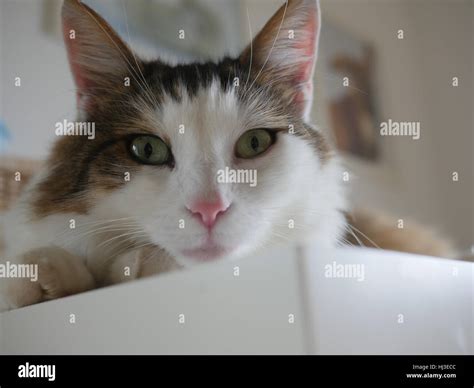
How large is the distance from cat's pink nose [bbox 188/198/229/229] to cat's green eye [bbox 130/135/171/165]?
0.39ft

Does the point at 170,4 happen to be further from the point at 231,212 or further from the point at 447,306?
the point at 447,306

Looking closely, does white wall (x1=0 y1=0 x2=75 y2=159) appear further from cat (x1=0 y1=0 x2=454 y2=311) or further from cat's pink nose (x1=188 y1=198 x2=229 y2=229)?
cat's pink nose (x1=188 y1=198 x2=229 y2=229)

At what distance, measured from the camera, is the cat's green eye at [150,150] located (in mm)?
765

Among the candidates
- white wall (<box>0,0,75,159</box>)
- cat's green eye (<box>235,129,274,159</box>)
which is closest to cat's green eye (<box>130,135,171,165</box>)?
cat's green eye (<box>235,129,274,159</box>)

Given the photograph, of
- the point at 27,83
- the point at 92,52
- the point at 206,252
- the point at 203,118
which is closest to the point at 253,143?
the point at 203,118

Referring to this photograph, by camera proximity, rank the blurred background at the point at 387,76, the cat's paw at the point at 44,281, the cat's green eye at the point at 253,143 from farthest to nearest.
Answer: the blurred background at the point at 387,76
the cat's green eye at the point at 253,143
the cat's paw at the point at 44,281

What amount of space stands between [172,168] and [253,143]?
138 millimetres

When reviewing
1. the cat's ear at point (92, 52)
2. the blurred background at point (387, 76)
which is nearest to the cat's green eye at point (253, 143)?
the cat's ear at point (92, 52)

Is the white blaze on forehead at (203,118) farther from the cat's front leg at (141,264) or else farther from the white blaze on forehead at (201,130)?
the cat's front leg at (141,264)

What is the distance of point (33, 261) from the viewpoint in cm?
67

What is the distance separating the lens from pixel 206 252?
70 centimetres

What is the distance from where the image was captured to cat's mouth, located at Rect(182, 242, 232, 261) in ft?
2.29

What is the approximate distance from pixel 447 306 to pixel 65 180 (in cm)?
63

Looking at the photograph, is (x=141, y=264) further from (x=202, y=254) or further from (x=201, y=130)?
(x=201, y=130)
